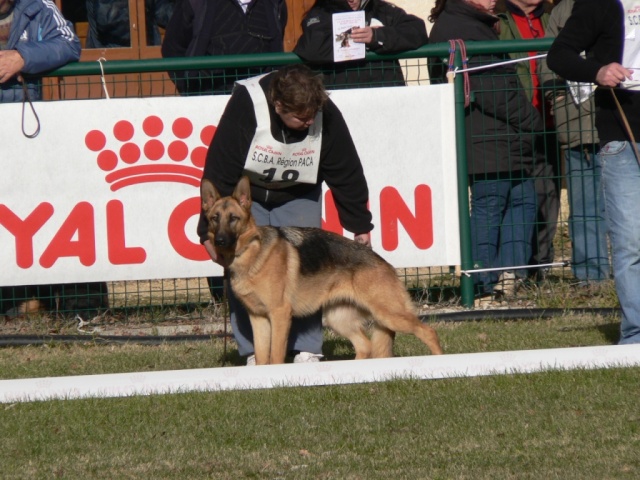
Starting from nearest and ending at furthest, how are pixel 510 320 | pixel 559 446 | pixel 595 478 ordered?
pixel 595 478
pixel 559 446
pixel 510 320

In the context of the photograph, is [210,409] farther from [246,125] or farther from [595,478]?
[595,478]

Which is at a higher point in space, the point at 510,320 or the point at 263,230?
the point at 263,230

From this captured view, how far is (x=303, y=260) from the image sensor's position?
6750 mm

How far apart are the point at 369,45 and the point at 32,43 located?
8.14 ft

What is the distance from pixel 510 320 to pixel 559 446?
3541 millimetres

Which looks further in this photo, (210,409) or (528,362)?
(528,362)

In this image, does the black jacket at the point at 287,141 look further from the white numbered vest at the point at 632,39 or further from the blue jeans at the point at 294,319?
the white numbered vest at the point at 632,39

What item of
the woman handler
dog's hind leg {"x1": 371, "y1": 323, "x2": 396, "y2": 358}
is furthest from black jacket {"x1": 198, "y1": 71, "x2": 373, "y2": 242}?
dog's hind leg {"x1": 371, "y1": 323, "x2": 396, "y2": 358}

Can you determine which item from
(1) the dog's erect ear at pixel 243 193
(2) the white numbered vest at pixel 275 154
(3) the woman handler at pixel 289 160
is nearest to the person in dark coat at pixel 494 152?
(3) the woman handler at pixel 289 160

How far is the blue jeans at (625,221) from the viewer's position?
6477 mm

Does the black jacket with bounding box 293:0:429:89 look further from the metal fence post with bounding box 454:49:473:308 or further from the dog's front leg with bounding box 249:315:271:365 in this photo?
the dog's front leg with bounding box 249:315:271:365

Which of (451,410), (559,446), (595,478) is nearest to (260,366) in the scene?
(451,410)

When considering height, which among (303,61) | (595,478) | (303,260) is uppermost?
(303,61)

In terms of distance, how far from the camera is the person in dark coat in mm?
8820
